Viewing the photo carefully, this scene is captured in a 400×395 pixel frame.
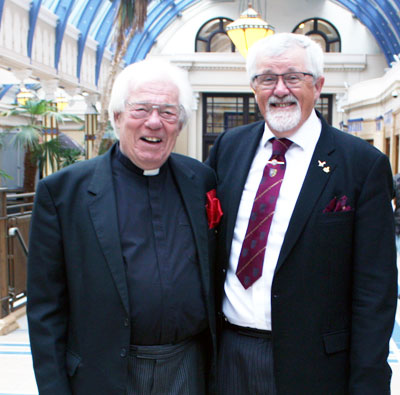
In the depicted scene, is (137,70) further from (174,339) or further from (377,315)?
(377,315)

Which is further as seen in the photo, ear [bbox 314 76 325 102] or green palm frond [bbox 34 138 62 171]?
green palm frond [bbox 34 138 62 171]

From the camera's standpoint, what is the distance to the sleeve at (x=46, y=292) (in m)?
1.95

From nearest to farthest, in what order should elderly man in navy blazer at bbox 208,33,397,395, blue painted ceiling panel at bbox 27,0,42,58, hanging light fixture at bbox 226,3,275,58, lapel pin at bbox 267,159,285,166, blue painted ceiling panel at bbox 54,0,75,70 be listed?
1. elderly man in navy blazer at bbox 208,33,397,395
2. lapel pin at bbox 267,159,285,166
3. hanging light fixture at bbox 226,3,275,58
4. blue painted ceiling panel at bbox 27,0,42,58
5. blue painted ceiling panel at bbox 54,0,75,70

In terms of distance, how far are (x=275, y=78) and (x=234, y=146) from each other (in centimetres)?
41

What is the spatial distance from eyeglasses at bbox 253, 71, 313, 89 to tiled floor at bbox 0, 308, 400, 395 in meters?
2.69

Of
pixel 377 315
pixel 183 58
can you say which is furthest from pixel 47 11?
pixel 377 315

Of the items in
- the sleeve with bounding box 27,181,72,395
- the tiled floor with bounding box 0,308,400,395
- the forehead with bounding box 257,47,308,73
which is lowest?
the tiled floor with bounding box 0,308,400,395

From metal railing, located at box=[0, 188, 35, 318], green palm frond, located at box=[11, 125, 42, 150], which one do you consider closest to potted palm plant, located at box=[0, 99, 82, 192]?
green palm frond, located at box=[11, 125, 42, 150]

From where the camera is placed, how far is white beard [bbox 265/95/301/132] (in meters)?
2.10

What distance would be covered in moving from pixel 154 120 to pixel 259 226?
1.89 feet

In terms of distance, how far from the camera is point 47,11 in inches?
552

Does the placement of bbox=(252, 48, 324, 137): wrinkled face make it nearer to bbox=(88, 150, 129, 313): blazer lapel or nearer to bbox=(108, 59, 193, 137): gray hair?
bbox=(108, 59, 193, 137): gray hair

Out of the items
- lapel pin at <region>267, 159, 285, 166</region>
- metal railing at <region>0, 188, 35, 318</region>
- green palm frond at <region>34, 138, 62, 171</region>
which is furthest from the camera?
green palm frond at <region>34, 138, 62, 171</region>

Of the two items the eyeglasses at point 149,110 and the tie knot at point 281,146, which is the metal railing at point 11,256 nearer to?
the eyeglasses at point 149,110
